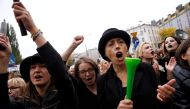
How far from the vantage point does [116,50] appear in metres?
3.07

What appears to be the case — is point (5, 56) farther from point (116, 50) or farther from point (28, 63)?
point (116, 50)

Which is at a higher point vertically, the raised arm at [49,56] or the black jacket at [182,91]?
the raised arm at [49,56]

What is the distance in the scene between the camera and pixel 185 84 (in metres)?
3.02

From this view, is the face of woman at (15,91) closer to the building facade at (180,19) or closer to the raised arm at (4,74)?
the raised arm at (4,74)

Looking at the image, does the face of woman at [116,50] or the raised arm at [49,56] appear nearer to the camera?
the raised arm at [49,56]

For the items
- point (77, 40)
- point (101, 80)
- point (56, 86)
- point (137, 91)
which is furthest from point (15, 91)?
point (137, 91)

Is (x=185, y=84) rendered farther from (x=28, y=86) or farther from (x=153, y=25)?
(x=153, y=25)

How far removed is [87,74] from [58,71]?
1.72 meters

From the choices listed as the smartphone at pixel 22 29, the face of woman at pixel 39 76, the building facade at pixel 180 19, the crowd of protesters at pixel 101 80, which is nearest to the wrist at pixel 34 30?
the crowd of protesters at pixel 101 80

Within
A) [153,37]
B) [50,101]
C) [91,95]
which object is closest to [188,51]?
[91,95]

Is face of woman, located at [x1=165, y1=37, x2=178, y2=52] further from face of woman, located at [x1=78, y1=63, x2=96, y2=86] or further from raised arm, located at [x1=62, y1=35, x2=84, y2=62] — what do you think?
raised arm, located at [x1=62, y1=35, x2=84, y2=62]

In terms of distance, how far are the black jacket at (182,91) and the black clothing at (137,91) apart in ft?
0.88

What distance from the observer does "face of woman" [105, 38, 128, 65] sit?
9.96 ft

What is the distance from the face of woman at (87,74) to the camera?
13.6 ft
